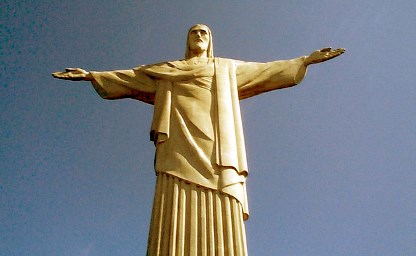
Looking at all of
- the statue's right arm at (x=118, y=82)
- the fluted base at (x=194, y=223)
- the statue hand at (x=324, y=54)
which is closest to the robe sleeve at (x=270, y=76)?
the statue hand at (x=324, y=54)

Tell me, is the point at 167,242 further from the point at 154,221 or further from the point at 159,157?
the point at 159,157

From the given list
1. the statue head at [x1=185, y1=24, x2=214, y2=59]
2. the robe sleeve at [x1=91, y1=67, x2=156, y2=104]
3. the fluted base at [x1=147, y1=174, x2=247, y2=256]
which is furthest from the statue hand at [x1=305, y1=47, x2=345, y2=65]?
the fluted base at [x1=147, y1=174, x2=247, y2=256]

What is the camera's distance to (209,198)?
10.2 metres

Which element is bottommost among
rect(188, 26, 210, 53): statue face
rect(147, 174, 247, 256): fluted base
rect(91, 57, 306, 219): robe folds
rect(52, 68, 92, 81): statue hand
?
rect(147, 174, 247, 256): fluted base

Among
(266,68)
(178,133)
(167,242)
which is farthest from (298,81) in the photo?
(167,242)

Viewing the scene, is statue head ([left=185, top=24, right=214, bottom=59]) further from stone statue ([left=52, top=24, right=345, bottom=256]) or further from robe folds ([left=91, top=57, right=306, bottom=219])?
→ robe folds ([left=91, top=57, right=306, bottom=219])

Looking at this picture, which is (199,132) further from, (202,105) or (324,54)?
(324,54)

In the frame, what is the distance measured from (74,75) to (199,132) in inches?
141

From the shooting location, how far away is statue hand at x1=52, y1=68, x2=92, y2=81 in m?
12.6

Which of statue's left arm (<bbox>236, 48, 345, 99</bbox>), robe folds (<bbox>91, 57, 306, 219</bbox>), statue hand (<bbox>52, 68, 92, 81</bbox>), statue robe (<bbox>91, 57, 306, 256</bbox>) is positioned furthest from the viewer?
statue hand (<bbox>52, 68, 92, 81</bbox>)

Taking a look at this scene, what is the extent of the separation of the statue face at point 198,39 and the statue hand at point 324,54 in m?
2.60

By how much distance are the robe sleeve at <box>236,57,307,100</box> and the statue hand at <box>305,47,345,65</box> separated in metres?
0.26

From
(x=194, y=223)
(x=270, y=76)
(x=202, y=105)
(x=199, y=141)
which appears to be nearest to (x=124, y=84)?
(x=202, y=105)

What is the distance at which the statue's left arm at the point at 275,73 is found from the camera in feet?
40.7
